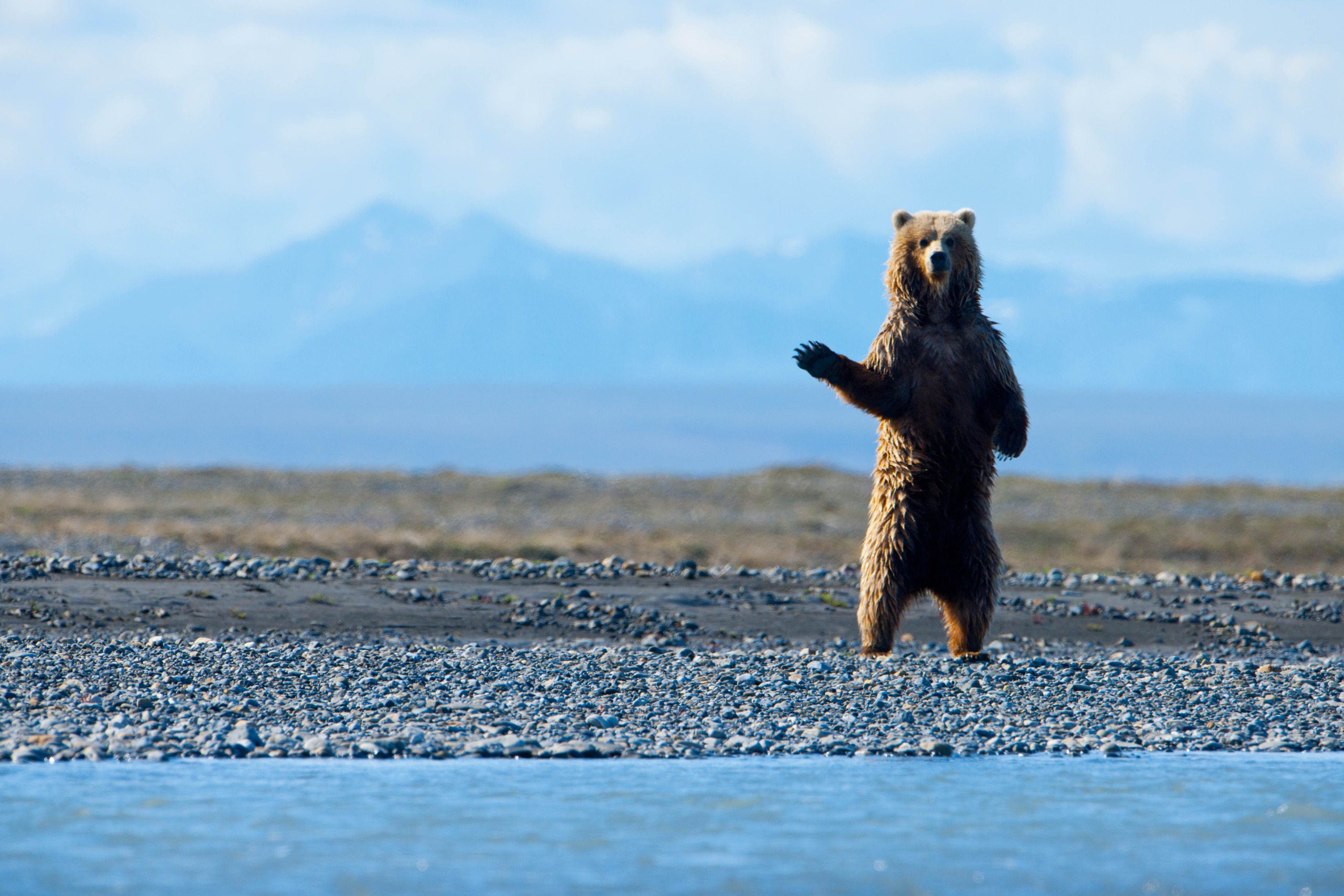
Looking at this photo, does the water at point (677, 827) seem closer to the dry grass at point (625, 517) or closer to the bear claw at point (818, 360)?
the bear claw at point (818, 360)

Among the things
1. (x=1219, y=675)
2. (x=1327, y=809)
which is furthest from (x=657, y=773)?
(x=1219, y=675)

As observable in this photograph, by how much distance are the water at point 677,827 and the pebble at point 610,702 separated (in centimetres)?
30

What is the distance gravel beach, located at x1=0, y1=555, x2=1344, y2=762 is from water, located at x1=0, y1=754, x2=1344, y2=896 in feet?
1.79

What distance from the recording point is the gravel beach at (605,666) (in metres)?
9.79

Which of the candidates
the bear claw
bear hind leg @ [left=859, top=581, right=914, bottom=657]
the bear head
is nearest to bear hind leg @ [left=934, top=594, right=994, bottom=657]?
bear hind leg @ [left=859, top=581, right=914, bottom=657]

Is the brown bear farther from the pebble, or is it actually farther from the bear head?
the pebble

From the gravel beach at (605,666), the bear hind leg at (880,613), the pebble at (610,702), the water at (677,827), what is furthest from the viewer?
the bear hind leg at (880,613)

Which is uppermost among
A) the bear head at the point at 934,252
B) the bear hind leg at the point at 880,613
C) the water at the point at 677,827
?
the bear head at the point at 934,252

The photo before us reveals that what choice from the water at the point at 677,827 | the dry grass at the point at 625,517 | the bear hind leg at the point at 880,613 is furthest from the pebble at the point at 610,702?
the dry grass at the point at 625,517

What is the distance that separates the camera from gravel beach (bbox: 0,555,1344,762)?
9.79 meters

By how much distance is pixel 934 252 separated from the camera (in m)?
11.5

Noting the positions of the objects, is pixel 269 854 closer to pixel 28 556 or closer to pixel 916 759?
pixel 916 759

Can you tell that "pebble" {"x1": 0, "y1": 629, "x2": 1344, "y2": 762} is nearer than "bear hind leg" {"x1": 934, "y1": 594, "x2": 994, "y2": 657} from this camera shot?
Yes

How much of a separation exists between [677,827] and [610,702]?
319 cm
